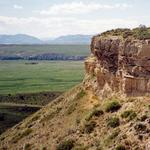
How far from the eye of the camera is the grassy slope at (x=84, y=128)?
902 inches

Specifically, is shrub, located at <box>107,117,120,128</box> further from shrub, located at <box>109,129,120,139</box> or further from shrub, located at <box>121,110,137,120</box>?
shrub, located at <box>109,129,120,139</box>

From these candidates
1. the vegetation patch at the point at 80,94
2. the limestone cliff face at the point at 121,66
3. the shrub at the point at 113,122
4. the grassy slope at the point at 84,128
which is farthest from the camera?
the vegetation patch at the point at 80,94

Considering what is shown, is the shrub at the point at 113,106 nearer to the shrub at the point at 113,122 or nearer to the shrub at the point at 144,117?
the shrub at the point at 113,122

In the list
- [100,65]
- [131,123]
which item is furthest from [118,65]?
[131,123]

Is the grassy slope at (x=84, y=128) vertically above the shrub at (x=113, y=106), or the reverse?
the shrub at (x=113, y=106)

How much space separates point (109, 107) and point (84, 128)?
1920mm

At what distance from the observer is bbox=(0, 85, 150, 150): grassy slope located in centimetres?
2291

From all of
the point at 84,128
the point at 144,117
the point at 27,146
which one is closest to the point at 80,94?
the point at 27,146

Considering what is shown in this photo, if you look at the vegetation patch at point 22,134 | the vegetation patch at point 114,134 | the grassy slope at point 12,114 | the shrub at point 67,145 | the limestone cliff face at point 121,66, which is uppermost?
the limestone cliff face at point 121,66

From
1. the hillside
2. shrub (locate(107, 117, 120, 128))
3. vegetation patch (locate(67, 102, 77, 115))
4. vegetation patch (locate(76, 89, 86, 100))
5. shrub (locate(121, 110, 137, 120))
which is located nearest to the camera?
the hillside

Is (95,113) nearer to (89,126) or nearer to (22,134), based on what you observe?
(89,126)

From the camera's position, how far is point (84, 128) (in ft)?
92.4

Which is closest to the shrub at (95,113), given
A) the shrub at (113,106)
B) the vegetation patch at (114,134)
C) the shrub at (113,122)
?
the shrub at (113,106)

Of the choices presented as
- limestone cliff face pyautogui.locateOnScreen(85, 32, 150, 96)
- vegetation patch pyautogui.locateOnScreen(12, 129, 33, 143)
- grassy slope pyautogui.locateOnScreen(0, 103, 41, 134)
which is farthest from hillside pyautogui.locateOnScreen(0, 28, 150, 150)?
grassy slope pyautogui.locateOnScreen(0, 103, 41, 134)
